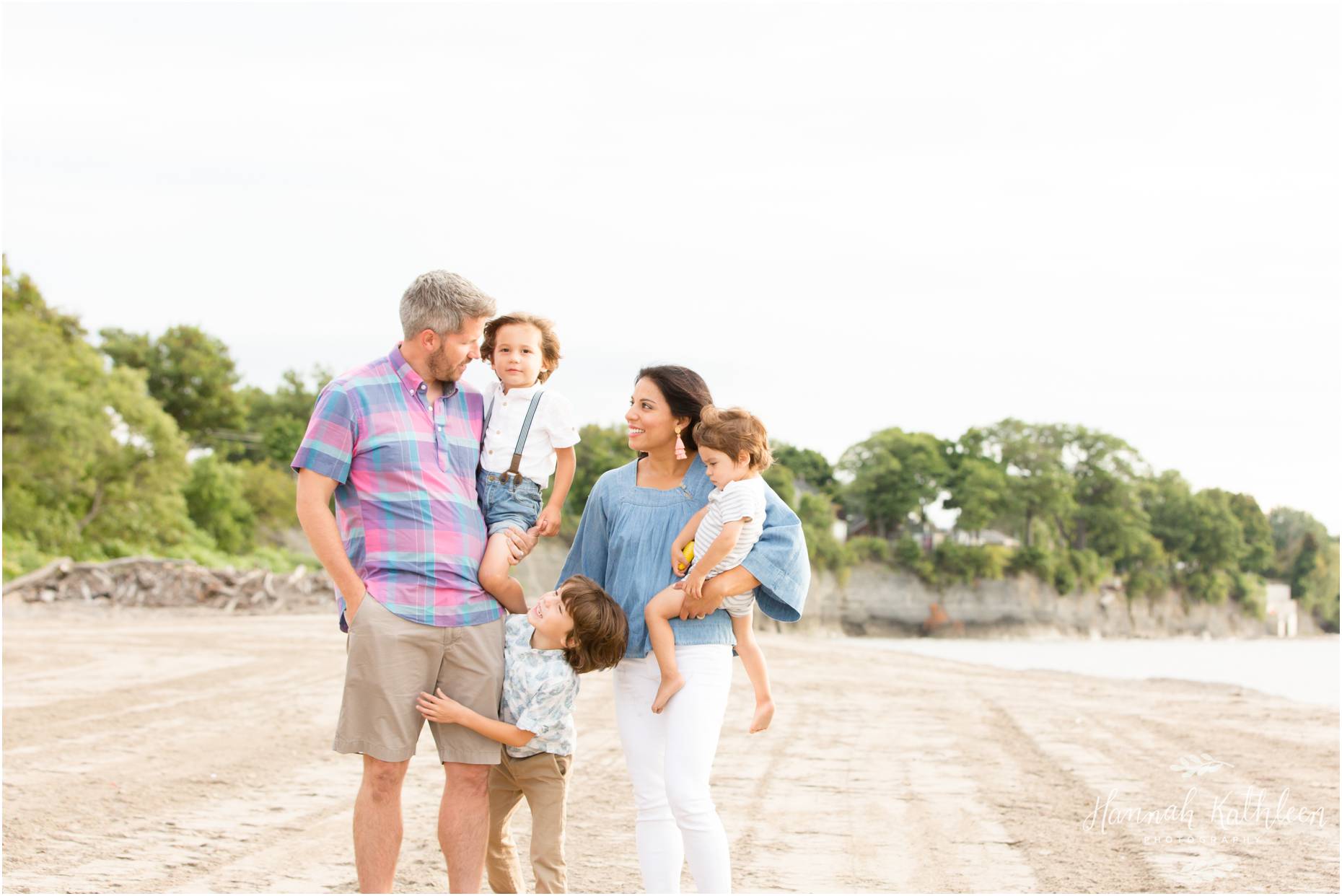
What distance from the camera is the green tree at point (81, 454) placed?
92.2 feet

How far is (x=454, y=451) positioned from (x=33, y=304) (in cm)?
3983

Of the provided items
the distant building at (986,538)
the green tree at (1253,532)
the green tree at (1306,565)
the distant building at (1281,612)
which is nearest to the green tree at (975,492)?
the distant building at (986,538)

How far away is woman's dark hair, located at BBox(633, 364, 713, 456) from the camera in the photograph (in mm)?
3533

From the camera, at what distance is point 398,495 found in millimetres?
3287

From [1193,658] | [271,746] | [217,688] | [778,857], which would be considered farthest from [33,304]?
[1193,658]

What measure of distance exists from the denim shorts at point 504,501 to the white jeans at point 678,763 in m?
0.54

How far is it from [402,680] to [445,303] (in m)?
1.08

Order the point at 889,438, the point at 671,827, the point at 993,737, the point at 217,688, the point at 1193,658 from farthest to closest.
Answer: the point at 889,438
the point at 1193,658
the point at 217,688
the point at 993,737
the point at 671,827

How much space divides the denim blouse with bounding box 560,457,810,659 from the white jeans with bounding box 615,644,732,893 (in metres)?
0.07

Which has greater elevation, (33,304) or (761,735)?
(33,304)

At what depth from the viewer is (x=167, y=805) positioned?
6398 millimetres

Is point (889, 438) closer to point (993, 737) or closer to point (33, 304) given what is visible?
point (33, 304)

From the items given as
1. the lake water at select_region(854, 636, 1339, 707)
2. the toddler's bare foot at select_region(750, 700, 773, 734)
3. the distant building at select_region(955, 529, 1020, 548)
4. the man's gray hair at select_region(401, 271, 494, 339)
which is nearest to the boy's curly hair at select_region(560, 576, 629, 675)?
the toddler's bare foot at select_region(750, 700, 773, 734)

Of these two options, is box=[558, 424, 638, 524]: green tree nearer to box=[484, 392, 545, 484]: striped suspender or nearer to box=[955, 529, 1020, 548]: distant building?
box=[955, 529, 1020, 548]: distant building
